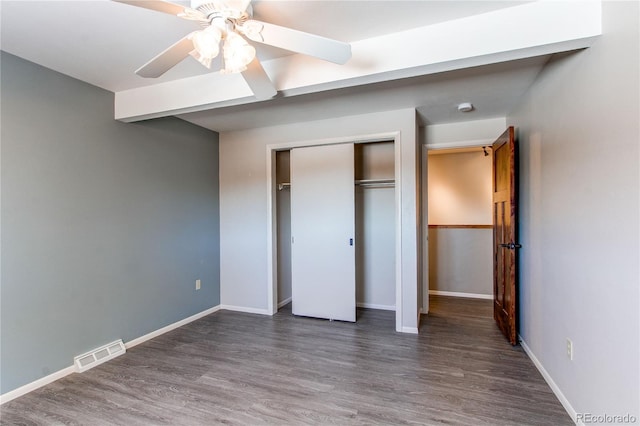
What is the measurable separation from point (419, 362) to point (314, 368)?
2.87ft

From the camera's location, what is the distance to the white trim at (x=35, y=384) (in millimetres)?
2156

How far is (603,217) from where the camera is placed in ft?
5.20

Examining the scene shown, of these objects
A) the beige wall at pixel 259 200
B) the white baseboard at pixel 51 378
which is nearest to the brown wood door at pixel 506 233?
the beige wall at pixel 259 200

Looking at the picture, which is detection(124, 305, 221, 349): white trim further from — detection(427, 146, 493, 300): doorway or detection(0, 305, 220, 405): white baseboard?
detection(427, 146, 493, 300): doorway

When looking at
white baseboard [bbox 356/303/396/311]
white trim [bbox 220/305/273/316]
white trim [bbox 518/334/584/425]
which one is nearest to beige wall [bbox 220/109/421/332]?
white trim [bbox 220/305/273/316]

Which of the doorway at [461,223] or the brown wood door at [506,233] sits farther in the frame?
the doorway at [461,223]

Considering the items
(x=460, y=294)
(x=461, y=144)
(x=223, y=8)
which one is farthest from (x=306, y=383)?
(x=460, y=294)

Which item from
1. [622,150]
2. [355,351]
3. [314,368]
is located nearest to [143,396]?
[314,368]

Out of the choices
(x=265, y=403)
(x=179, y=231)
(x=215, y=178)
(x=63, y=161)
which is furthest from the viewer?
(x=215, y=178)

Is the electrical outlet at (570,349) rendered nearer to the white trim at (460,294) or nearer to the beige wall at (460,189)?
the white trim at (460,294)

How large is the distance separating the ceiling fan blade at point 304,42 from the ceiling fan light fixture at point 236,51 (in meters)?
0.09

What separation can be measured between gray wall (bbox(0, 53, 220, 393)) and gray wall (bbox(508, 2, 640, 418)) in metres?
3.46

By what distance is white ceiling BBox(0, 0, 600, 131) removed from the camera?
1723 millimetres

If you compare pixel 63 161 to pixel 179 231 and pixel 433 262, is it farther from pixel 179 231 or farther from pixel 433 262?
pixel 433 262
